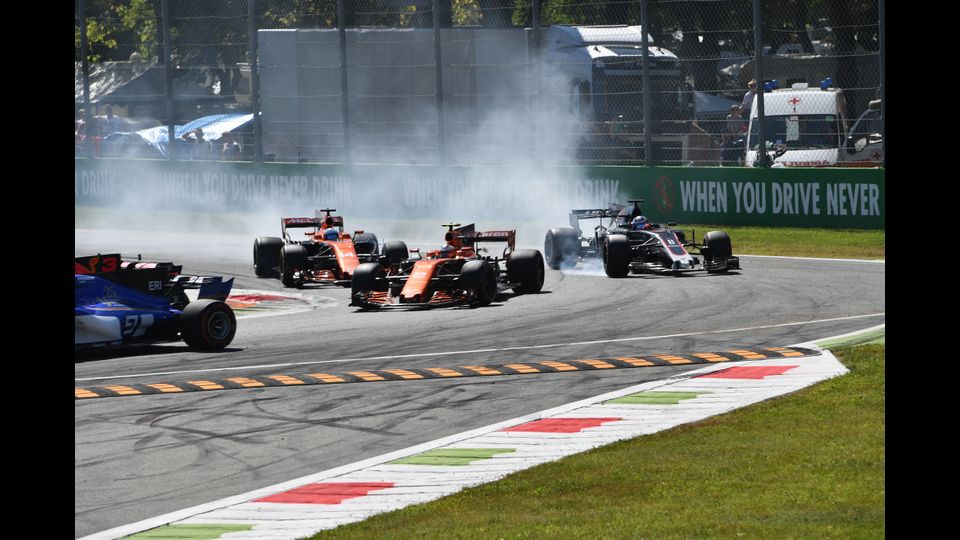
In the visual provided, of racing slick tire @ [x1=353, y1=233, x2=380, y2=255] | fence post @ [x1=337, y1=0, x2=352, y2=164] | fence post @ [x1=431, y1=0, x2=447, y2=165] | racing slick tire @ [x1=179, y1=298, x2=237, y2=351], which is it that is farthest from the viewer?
fence post @ [x1=337, y1=0, x2=352, y2=164]

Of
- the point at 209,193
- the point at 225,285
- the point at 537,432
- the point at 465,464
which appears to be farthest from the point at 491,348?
the point at 209,193

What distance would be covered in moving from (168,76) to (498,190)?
1036cm

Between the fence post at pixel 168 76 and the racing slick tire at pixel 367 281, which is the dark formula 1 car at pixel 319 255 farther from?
the fence post at pixel 168 76

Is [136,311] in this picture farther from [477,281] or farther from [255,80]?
[255,80]

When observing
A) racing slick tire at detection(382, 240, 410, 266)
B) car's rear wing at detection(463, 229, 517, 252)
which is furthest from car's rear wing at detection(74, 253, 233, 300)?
racing slick tire at detection(382, 240, 410, 266)

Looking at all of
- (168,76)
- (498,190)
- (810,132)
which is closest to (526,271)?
(810,132)

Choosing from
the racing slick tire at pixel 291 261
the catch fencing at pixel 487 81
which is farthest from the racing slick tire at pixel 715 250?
the racing slick tire at pixel 291 261

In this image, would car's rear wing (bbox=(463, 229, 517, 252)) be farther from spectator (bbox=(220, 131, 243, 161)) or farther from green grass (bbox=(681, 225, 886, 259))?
spectator (bbox=(220, 131, 243, 161))

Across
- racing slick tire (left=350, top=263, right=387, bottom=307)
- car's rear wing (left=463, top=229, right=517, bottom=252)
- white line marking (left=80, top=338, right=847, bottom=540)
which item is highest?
car's rear wing (left=463, top=229, right=517, bottom=252)

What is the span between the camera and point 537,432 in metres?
9.28

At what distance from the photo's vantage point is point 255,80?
106 ft

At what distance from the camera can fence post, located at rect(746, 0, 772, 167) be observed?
24594mm

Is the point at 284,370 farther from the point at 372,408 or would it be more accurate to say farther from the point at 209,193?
the point at 209,193

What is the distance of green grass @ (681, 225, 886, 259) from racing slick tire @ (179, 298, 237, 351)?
1111 cm
